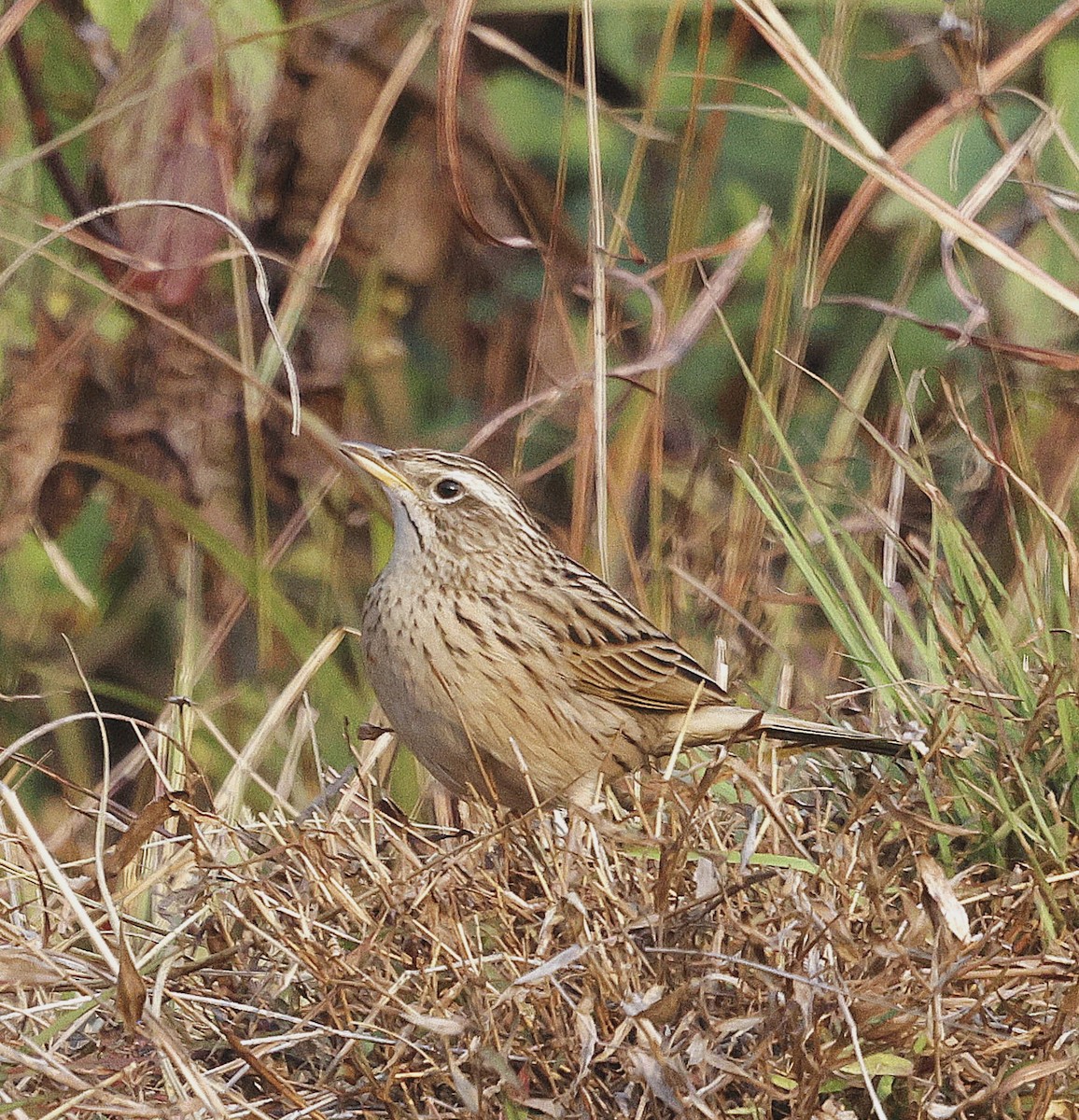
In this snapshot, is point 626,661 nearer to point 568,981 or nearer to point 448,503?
point 448,503

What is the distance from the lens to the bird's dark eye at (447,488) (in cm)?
357

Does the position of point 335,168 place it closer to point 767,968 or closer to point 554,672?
point 554,672

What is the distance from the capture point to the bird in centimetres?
314

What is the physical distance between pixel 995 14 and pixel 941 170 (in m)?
0.61

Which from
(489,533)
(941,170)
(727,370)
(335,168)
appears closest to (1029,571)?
(489,533)

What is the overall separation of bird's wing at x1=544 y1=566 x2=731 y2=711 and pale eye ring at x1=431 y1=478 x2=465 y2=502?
301mm

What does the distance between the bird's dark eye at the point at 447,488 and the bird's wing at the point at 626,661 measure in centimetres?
30

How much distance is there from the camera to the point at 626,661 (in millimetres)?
3449

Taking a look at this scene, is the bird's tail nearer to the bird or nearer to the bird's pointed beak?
the bird

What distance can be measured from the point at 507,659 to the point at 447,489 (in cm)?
43

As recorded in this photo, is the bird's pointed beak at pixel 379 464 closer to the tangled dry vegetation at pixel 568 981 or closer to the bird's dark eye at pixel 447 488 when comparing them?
the bird's dark eye at pixel 447 488

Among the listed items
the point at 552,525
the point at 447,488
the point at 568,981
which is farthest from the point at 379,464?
the point at 568,981

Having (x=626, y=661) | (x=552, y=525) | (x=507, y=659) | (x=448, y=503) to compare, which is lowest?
(x=552, y=525)

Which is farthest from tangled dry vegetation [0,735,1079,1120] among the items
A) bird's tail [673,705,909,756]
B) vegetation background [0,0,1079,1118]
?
bird's tail [673,705,909,756]
